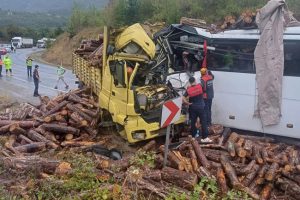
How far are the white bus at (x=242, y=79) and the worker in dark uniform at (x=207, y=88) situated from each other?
395mm

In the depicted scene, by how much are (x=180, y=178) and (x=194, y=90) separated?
9.67 ft

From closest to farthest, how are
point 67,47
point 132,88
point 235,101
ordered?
1. point 132,88
2. point 235,101
3. point 67,47

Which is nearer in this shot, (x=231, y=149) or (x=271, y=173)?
(x=271, y=173)

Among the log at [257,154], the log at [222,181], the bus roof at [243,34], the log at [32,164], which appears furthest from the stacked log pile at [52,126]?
the log at [257,154]

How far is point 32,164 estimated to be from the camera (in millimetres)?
8172

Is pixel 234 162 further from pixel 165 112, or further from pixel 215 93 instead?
pixel 215 93

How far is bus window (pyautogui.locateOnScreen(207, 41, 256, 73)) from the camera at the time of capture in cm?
1051

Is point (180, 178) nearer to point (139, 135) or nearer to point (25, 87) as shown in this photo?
point (139, 135)

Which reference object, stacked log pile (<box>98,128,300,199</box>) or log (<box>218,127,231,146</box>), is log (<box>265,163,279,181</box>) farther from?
log (<box>218,127,231,146</box>)

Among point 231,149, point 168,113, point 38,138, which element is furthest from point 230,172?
point 38,138

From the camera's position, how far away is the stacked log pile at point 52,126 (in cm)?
1052

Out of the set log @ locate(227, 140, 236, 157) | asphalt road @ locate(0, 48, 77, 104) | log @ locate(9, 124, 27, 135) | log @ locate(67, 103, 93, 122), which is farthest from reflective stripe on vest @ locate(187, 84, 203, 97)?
asphalt road @ locate(0, 48, 77, 104)

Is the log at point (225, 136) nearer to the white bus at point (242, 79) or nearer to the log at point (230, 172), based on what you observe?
the white bus at point (242, 79)

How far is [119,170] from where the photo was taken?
8.23 m
